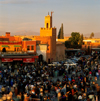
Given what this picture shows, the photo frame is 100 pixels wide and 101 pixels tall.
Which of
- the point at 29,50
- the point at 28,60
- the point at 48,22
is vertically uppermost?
the point at 48,22

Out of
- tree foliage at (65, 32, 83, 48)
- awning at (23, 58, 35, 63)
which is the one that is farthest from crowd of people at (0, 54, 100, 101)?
tree foliage at (65, 32, 83, 48)

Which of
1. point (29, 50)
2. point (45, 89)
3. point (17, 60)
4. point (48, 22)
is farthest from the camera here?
point (48, 22)

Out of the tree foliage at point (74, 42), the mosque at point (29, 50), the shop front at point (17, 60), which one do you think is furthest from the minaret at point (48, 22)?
the tree foliage at point (74, 42)

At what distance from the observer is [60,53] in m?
45.1

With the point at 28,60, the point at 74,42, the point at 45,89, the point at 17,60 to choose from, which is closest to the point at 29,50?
the point at 28,60

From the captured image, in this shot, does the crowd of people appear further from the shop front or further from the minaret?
the minaret

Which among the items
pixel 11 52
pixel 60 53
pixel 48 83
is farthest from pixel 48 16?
pixel 48 83

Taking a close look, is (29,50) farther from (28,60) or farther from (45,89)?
(45,89)

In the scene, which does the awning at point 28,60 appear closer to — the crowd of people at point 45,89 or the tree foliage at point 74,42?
the crowd of people at point 45,89

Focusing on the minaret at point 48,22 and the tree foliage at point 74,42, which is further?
the tree foliage at point 74,42

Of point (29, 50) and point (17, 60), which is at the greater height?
point (29, 50)

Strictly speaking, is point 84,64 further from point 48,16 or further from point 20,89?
point 48,16

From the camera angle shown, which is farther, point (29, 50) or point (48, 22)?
point (48, 22)

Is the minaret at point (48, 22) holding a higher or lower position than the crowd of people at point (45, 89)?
higher
